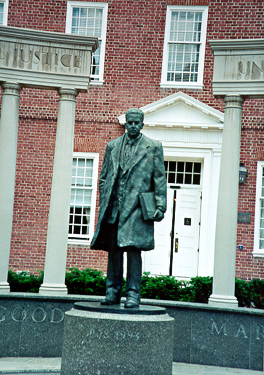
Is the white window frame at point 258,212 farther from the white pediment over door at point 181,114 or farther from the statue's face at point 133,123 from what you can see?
the statue's face at point 133,123

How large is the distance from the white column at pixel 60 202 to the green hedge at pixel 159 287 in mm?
612

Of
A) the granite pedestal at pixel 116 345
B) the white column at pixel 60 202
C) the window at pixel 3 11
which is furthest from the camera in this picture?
the window at pixel 3 11

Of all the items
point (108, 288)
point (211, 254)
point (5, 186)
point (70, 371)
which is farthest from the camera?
point (211, 254)

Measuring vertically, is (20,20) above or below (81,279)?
above

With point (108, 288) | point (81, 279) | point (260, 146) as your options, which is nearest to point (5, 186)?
point (81, 279)

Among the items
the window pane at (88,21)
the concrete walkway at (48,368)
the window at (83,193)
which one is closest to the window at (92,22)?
the window pane at (88,21)

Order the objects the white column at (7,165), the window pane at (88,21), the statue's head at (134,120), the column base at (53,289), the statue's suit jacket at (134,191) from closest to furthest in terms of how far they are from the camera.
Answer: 1. the statue's suit jacket at (134,191)
2. the statue's head at (134,120)
3. the column base at (53,289)
4. the white column at (7,165)
5. the window pane at (88,21)

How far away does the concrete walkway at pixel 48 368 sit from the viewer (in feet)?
24.2

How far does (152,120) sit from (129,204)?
378 inches

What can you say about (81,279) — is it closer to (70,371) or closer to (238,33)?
(70,371)

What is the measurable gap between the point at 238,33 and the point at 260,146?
322 centimetres

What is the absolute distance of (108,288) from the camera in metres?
6.46

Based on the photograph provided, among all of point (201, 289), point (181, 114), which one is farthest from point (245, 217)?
point (201, 289)

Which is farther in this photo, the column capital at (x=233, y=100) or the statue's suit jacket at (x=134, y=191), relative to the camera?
the column capital at (x=233, y=100)
